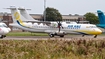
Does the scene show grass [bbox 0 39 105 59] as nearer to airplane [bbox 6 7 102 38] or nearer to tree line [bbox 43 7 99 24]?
airplane [bbox 6 7 102 38]

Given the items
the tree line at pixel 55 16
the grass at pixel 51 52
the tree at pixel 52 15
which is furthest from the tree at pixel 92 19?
the grass at pixel 51 52

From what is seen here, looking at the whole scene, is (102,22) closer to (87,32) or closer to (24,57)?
(87,32)

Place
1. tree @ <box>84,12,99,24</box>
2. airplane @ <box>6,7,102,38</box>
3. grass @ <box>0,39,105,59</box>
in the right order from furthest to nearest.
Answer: tree @ <box>84,12,99,24</box> < airplane @ <box>6,7,102,38</box> < grass @ <box>0,39,105,59</box>

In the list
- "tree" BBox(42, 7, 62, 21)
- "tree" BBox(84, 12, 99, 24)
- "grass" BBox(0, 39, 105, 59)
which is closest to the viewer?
"grass" BBox(0, 39, 105, 59)

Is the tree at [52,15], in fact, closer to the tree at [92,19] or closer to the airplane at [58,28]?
the tree at [92,19]

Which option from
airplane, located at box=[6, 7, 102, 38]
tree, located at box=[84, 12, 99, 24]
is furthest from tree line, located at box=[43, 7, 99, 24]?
airplane, located at box=[6, 7, 102, 38]

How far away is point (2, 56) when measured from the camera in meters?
13.0

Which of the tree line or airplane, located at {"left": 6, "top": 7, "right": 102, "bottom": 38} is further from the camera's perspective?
the tree line

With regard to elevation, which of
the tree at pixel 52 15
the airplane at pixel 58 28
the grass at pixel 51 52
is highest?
the grass at pixel 51 52

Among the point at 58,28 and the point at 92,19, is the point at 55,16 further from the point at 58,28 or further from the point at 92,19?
the point at 58,28

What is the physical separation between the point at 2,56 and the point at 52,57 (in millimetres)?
2290

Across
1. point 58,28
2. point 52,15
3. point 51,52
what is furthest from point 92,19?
point 51,52

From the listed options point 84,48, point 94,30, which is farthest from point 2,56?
point 94,30

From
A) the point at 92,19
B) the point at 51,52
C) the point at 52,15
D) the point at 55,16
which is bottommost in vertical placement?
the point at 92,19
